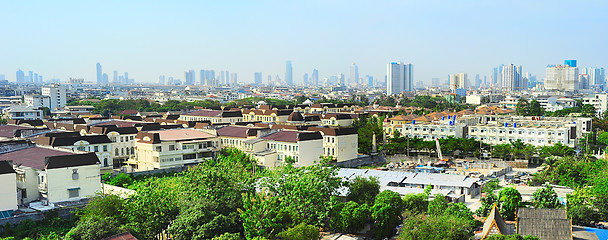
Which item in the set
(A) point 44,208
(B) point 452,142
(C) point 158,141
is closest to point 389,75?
(B) point 452,142

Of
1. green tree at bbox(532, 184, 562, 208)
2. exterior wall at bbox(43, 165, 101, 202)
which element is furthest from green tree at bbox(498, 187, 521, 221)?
exterior wall at bbox(43, 165, 101, 202)

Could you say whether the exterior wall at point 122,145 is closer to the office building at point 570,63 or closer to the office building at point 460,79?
the office building at point 570,63

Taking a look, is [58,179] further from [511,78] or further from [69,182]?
[511,78]

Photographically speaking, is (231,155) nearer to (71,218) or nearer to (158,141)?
(158,141)

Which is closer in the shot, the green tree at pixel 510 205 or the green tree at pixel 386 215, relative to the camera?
the green tree at pixel 386 215

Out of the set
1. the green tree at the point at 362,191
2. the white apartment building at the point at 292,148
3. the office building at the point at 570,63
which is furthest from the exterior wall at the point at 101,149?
the office building at the point at 570,63
